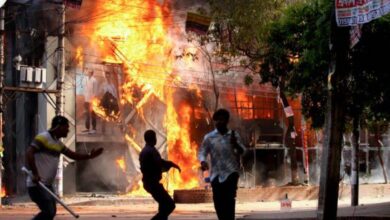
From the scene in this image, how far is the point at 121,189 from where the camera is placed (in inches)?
1139

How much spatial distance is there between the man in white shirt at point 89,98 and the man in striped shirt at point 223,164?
18.8 metres

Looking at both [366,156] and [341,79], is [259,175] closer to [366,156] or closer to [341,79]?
[366,156]

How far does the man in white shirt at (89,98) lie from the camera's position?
90.8 ft

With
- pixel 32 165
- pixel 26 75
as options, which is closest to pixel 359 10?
pixel 32 165

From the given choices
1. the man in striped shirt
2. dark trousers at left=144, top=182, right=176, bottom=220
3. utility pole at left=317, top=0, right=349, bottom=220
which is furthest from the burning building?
the man in striped shirt

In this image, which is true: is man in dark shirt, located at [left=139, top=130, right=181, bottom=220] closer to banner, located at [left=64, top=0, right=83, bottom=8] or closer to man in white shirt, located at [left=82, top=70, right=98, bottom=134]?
banner, located at [left=64, top=0, right=83, bottom=8]

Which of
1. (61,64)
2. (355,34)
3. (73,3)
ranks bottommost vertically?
(355,34)

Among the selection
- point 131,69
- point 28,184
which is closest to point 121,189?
point 131,69

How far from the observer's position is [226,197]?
9.16 m

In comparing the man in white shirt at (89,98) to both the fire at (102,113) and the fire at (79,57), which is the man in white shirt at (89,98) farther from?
the fire at (79,57)

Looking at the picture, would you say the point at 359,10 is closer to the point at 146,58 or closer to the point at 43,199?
the point at 43,199

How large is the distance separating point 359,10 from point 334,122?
1.68 m

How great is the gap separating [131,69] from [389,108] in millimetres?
16189

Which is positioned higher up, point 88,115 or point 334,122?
point 334,122
